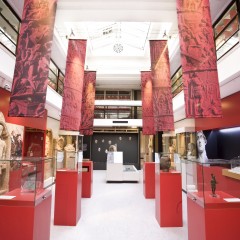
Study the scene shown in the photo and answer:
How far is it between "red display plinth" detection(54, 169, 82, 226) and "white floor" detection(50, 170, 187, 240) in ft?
0.63

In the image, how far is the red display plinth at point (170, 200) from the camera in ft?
18.2

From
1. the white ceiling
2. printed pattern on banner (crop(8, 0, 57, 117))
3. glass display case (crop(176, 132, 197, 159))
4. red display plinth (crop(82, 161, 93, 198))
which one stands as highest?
the white ceiling

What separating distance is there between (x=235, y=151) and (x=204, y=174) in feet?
19.8

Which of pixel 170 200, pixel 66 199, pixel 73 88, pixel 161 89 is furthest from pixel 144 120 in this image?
pixel 66 199

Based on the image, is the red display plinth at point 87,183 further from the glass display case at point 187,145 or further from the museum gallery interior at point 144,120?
the glass display case at point 187,145

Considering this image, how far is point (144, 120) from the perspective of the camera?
10.8m

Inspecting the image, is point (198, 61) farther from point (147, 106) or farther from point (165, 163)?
point (147, 106)

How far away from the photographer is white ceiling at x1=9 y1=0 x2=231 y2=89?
7523 mm

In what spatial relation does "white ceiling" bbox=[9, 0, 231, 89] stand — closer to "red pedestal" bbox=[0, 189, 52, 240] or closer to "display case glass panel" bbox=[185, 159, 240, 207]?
"display case glass panel" bbox=[185, 159, 240, 207]

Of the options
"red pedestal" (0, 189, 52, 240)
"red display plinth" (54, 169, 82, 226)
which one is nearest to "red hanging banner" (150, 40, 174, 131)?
"red display plinth" (54, 169, 82, 226)

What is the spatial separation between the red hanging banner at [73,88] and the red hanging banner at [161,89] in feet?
8.36

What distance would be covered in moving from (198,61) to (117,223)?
14.6ft

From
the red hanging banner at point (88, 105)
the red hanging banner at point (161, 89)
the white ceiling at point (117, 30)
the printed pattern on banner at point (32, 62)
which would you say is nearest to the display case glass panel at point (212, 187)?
the red hanging banner at point (161, 89)

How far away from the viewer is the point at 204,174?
373 centimetres
